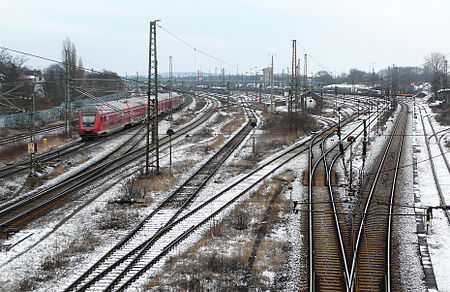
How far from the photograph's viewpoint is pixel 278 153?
107 feet

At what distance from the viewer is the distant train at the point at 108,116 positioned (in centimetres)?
3441

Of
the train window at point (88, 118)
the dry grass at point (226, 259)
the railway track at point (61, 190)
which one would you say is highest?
the train window at point (88, 118)

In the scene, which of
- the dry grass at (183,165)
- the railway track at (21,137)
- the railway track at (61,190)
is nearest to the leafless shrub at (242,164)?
the dry grass at (183,165)

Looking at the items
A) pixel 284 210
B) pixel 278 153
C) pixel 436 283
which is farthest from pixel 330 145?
pixel 436 283

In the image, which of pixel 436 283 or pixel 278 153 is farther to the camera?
pixel 278 153

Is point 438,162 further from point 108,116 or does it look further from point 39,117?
point 39,117

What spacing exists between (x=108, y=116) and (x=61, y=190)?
1526 cm

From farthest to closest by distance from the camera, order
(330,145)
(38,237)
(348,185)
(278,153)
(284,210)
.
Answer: (330,145), (278,153), (348,185), (284,210), (38,237)

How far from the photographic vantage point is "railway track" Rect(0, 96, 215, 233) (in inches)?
704

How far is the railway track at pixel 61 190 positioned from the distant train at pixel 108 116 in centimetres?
267

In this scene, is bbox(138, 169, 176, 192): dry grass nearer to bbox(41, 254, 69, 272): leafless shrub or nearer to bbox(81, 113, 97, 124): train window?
bbox(41, 254, 69, 272): leafless shrub

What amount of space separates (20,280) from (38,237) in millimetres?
3357

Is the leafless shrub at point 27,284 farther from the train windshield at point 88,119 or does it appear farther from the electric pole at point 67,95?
the train windshield at point 88,119

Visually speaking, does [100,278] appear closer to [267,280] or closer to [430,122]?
[267,280]
